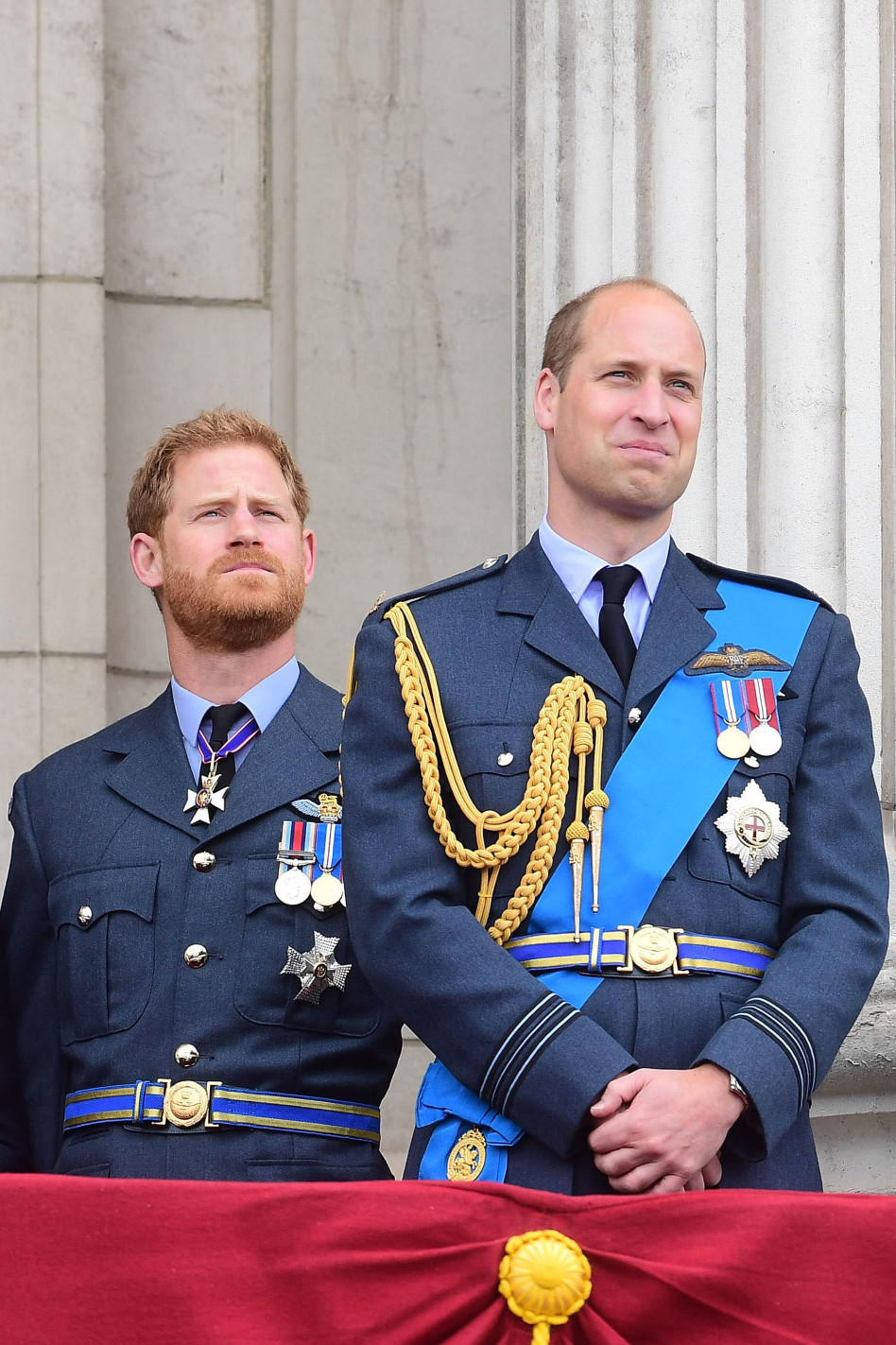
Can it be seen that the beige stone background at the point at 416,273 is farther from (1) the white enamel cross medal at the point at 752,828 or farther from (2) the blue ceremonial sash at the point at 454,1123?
(2) the blue ceremonial sash at the point at 454,1123

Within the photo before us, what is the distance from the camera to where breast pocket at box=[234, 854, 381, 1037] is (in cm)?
294

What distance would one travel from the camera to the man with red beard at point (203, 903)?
290 centimetres

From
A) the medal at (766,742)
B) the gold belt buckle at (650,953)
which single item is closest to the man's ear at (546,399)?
the medal at (766,742)

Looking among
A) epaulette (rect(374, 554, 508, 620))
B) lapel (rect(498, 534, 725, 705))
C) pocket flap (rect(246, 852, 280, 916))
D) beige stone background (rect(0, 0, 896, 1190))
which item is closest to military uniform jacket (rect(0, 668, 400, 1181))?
pocket flap (rect(246, 852, 280, 916))

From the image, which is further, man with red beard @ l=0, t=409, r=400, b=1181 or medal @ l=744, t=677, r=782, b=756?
man with red beard @ l=0, t=409, r=400, b=1181

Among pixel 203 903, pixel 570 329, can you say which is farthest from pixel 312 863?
pixel 570 329

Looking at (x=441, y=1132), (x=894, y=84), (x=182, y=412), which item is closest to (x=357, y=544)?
(x=182, y=412)

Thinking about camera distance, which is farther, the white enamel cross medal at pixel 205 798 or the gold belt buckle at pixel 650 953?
the white enamel cross medal at pixel 205 798

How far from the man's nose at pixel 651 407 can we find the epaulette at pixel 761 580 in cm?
27

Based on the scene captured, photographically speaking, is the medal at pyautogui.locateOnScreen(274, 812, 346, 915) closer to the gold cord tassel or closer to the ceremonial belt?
the ceremonial belt

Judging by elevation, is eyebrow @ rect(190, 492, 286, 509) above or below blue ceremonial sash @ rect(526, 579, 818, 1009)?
above

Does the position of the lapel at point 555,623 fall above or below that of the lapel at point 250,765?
above

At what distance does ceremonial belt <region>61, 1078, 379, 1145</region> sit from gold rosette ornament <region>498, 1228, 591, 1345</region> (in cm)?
83

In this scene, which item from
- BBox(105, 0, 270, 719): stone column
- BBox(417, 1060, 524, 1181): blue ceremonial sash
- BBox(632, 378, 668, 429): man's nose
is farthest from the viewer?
BBox(105, 0, 270, 719): stone column
